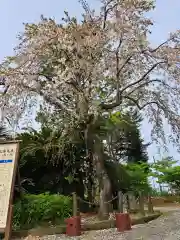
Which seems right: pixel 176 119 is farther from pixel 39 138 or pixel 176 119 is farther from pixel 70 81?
pixel 39 138

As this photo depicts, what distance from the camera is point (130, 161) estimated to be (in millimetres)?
20312

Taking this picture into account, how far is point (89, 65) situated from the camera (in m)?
9.10

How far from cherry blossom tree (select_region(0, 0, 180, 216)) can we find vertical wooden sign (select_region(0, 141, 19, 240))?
3188mm

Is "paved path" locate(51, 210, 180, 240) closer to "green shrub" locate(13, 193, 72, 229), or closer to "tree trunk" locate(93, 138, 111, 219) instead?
"green shrub" locate(13, 193, 72, 229)

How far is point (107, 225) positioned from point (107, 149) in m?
5.84

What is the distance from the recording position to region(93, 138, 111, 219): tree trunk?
8.97 meters

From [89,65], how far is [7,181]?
4475 mm

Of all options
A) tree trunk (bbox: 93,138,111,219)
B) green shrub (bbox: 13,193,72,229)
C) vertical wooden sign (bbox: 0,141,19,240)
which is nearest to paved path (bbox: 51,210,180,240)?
green shrub (bbox: 13,193,72,229)

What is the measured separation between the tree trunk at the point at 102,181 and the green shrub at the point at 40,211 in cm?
101

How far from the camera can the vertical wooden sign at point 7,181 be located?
18.3ft

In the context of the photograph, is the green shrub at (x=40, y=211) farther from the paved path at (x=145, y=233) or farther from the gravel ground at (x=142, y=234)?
the paved path at (x=145, y=233)

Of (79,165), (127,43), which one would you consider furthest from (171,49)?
(79,165)

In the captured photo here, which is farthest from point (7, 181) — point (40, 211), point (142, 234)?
point (142, 234)

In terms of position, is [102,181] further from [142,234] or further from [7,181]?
[7,181]
